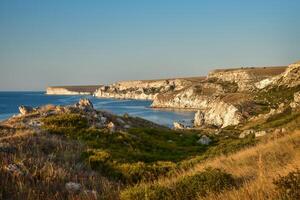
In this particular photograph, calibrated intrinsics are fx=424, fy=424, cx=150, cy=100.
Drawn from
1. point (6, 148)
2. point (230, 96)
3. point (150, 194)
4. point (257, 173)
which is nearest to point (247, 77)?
point (230, 96)

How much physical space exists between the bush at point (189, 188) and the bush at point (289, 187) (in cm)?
188

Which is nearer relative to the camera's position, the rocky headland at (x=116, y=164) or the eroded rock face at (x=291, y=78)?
the rocky headland at (x=116, y=164)

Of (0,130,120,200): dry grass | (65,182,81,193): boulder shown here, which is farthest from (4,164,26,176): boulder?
(65,182,81,193): boulder

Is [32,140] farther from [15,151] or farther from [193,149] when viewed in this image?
[193,149]

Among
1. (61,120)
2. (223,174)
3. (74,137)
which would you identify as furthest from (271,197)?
(61,120)

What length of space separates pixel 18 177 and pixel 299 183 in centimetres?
637

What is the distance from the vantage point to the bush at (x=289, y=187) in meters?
6.19

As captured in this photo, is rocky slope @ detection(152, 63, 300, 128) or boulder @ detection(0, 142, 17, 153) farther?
rocky slope @ detection(152, 63, 300, 128)

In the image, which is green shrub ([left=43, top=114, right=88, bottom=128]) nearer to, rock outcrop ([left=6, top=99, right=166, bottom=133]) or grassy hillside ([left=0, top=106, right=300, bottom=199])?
rock outcrop ([left=6, top=99, right=166, bottom=133])

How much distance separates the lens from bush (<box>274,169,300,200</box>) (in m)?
6.19

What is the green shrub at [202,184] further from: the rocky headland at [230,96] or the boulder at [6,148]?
the rocky headland at [230,96]

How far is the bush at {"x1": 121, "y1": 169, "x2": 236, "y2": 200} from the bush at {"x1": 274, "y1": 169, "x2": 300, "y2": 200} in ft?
6.15

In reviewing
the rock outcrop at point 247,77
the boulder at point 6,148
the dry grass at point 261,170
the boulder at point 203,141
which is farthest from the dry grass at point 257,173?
the rock outcrop at point 247,77

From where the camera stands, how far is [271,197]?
6395mm
